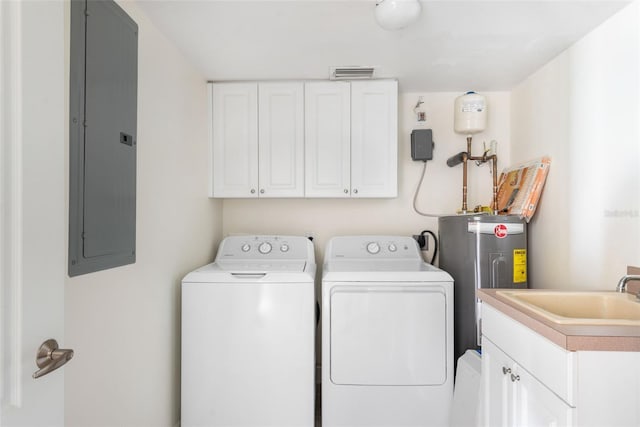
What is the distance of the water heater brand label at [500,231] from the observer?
198cm

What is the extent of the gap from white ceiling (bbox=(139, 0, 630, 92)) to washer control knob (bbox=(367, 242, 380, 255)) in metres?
1.10

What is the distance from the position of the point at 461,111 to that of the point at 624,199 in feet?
3.79

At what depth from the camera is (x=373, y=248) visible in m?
2.36

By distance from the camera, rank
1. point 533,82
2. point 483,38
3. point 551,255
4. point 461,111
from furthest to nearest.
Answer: point 461,111
point 533,82
point 551,255
point 483,38

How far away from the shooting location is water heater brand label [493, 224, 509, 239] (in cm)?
198

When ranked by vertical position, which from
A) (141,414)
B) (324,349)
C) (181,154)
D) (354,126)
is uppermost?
(354,126)

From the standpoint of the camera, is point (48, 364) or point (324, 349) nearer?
point (48, 364)

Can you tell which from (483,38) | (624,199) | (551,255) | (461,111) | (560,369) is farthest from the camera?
(461,111)

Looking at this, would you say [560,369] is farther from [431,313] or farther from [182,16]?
[182,16]

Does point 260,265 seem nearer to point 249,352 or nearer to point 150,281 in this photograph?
point 249,352

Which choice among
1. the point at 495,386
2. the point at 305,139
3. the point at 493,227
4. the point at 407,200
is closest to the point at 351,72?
the point at 305,139

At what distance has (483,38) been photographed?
1734 mm

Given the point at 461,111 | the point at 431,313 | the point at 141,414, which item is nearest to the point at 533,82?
the point at 461,111

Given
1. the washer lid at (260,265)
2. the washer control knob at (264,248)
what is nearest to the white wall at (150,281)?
the washer lid at (260,265)
